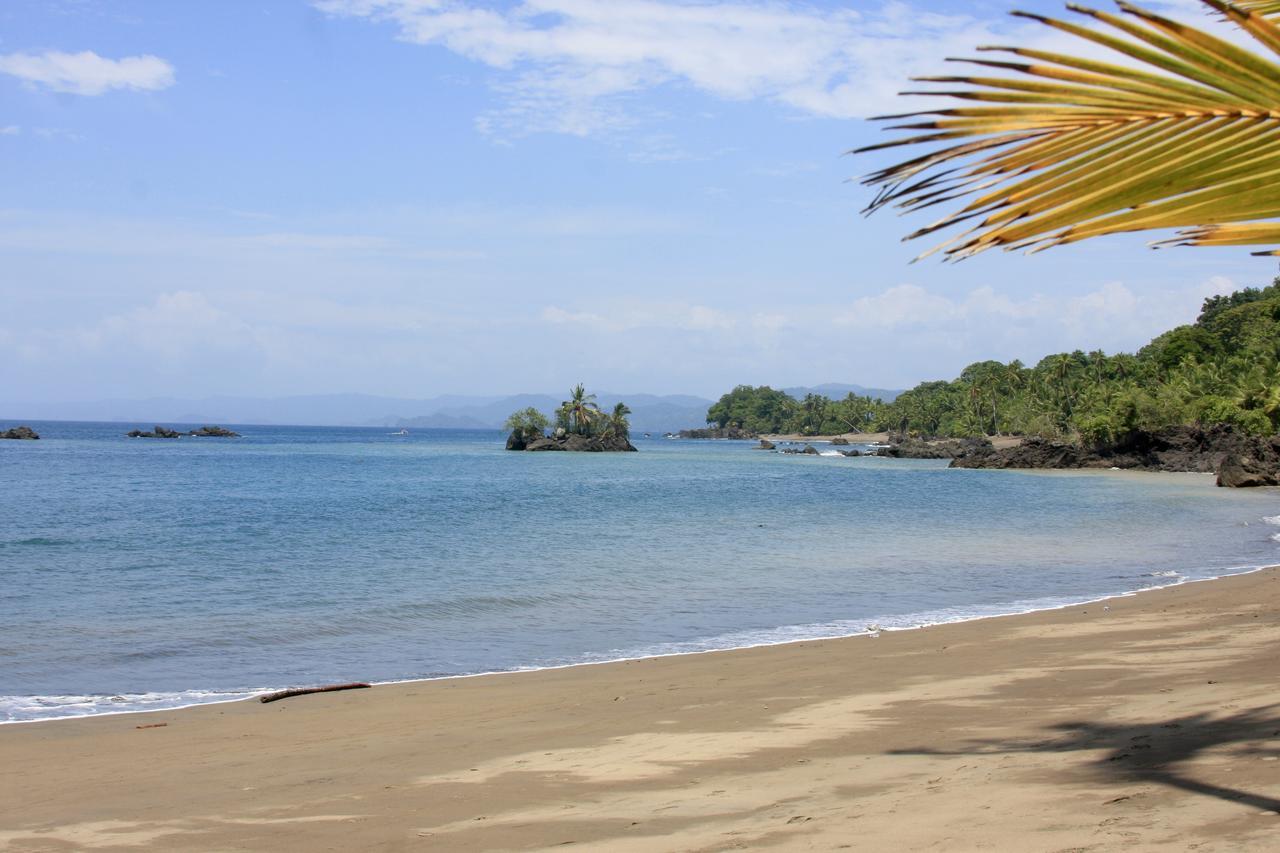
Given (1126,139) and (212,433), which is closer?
(1126,139)

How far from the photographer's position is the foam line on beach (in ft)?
34.8

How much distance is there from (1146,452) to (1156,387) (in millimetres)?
10620

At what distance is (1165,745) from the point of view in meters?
6.33

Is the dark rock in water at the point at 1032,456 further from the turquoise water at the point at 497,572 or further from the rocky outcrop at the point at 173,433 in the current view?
the rocky outcrop at the point at 173,433

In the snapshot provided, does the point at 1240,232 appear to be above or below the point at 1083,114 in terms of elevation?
below

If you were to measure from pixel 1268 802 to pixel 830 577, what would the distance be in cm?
1619

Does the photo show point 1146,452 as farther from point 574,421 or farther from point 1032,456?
point 574,421

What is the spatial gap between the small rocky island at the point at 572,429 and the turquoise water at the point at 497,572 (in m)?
66.0

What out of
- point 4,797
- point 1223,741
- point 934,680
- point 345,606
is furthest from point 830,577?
point 4,797

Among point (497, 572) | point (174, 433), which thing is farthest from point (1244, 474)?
point (174, 433)

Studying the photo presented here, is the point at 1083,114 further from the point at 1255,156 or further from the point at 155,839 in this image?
the point at 155,839

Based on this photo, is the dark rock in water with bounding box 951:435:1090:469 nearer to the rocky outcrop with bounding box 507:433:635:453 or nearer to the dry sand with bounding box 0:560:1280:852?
the rocky outcrop with bounding box 507:433:635:453

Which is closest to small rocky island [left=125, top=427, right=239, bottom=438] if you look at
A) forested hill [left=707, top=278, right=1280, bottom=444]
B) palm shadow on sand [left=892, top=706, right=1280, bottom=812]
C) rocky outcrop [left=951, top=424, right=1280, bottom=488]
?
forested hill [left=707, top=278, right=1280, bottom=444]

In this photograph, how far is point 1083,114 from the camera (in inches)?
81.0
